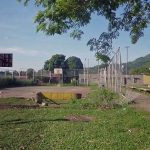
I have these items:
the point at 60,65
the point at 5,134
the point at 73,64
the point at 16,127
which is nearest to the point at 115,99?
the point at 16,127

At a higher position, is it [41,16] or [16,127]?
[41,16]

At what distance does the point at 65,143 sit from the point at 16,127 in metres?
3.26

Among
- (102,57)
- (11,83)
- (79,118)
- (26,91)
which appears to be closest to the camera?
(102,57)

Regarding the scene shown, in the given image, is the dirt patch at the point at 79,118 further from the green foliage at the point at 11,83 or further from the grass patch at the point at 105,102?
the green foliage at the point at 11,83

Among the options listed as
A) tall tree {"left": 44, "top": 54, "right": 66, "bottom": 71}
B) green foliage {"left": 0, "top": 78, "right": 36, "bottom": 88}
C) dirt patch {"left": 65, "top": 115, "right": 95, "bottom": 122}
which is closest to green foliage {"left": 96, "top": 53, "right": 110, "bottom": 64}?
dirt patch {"left": 65, "top": 115, "right": 95, "bottom": 122}

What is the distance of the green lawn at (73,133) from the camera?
10695 millimetres

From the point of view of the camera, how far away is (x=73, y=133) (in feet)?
41.2

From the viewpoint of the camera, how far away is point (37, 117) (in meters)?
16.9

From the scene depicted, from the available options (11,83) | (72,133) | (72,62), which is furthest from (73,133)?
(72,62)

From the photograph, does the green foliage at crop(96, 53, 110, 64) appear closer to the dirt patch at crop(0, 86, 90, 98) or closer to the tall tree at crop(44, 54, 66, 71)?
the dirt patch at crop(0, 86, 90, 98)

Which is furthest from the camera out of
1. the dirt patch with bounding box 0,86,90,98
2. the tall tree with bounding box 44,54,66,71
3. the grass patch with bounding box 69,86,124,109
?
the tall tree with bounding box 44,54,66,71

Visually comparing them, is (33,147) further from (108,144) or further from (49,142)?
(108,144)

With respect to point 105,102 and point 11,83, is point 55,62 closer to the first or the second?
point 11,83

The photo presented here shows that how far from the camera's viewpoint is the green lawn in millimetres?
10695
